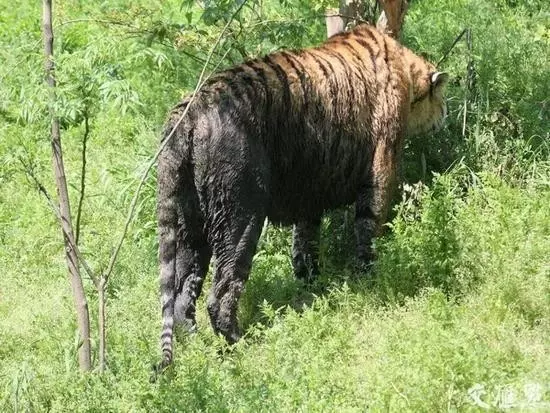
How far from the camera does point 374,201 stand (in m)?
7.39

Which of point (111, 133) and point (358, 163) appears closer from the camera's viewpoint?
point (358, 163)

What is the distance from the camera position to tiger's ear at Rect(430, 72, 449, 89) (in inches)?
309

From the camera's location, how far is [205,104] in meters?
6.55

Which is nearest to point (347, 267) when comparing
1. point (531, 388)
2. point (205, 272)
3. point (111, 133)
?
point (205, 272)

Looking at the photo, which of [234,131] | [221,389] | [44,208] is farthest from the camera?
[44,208]

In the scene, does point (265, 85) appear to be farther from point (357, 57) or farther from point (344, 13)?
point (344, 13)

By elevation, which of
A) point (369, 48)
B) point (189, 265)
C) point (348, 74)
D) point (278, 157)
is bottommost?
point (189, 265)

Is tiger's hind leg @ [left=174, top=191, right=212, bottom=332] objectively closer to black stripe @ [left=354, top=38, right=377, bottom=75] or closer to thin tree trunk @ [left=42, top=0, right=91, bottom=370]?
thin tree trunk @ [left=42, top=0, right=91, bottom=370]

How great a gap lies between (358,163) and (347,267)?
798 millimetres

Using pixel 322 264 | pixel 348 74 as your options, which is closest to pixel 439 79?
pixel 348 74

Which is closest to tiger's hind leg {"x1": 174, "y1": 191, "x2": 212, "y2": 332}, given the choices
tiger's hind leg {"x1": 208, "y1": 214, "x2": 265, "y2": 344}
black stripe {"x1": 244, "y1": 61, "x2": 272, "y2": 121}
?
tiger's hind leg {"x1": 208, "y1": 214, "x2": 265, "y2": 344}

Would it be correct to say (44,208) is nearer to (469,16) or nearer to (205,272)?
(205,272)

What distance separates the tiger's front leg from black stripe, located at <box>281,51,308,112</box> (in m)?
0.73

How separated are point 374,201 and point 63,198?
2.42 meters
